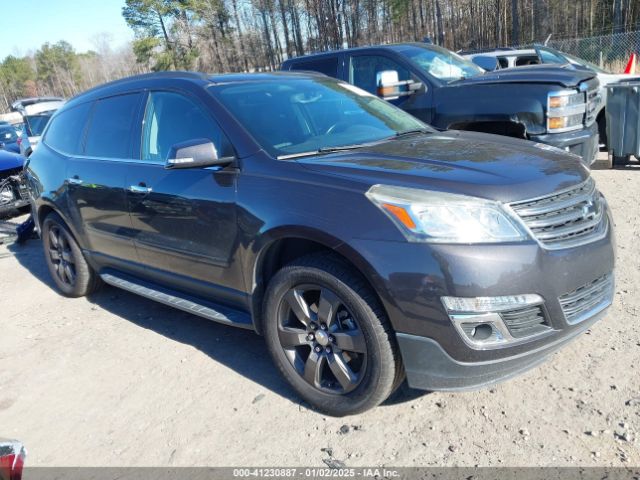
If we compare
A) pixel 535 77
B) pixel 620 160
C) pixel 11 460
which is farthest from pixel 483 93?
pixel 11 460

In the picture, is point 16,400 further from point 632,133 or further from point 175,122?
point 632,133

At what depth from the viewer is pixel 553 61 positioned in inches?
392

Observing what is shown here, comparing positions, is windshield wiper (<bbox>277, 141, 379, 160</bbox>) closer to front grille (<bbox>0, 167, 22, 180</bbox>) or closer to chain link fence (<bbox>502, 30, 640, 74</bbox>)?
front grille (<bbox>0, 167, 22, 180</bbox>)

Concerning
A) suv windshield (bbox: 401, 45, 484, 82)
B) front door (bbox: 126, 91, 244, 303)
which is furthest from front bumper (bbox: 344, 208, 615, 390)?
suv windshield (bbox: 401, 45, 484, 82)

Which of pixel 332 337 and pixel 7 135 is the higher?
pixel 7 135

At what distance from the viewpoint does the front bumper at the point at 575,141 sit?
566cm

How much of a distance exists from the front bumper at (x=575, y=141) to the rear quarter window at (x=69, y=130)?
443 cm

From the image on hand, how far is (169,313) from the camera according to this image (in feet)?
15.2

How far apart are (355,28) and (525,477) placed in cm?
4516

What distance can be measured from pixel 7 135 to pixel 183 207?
14.8 meters

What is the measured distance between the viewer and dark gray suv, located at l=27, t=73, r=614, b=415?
244 cm

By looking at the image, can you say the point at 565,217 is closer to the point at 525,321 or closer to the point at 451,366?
the point at 525,321

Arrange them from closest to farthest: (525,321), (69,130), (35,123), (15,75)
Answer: (525,321) → (69,130) → (35,123) → (15,75)

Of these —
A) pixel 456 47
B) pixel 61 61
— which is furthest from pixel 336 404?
pixel 61 61
